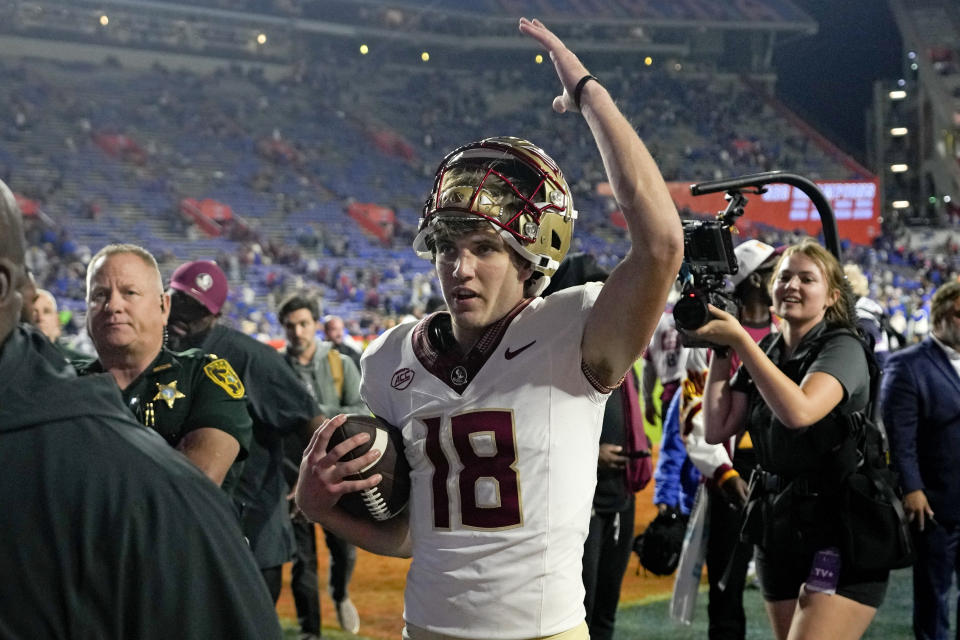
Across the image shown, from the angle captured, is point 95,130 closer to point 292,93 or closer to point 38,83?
point 38,83

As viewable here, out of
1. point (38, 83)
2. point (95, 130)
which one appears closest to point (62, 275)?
point (95, 130)

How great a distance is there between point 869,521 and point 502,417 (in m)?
1.62

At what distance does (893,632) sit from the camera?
5090mm

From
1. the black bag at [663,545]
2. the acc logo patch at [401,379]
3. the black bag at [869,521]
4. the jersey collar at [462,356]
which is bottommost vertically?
the black bag at [663,545]

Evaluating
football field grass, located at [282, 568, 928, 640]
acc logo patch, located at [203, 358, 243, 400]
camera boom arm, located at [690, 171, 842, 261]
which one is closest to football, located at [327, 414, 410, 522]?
acc logo patch, located at [203, 358, 243, 400]

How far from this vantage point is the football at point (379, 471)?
191 centimetres

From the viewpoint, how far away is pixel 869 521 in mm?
2998

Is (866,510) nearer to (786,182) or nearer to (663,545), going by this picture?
(786,182)

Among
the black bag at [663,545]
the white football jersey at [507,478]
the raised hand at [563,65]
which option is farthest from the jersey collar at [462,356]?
the black bag at [663,545]

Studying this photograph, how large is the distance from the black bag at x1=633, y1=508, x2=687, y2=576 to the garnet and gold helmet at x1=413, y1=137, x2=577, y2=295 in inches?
96.3

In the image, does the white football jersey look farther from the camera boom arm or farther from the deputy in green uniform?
the camera boom arm

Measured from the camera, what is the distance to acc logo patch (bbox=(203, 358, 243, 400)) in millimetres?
2762

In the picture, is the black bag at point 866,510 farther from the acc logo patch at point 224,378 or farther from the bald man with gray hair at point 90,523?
the bald man with gray hair at point 90,523

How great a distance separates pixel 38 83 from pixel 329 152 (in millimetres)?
9186
